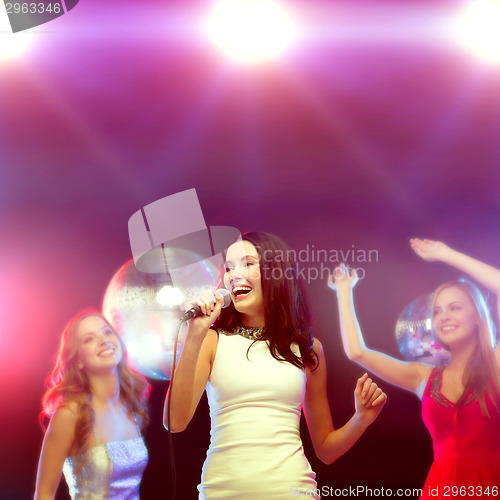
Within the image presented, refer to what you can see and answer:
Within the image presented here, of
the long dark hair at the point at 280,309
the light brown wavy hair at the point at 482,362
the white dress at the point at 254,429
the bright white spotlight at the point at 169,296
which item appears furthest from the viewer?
the bright white spotlight at the point at 169,296

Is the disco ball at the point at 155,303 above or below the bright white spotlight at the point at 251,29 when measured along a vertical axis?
below

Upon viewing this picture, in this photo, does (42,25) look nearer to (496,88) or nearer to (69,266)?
(69,266)

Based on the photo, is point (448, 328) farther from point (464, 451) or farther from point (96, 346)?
point (96, 346)

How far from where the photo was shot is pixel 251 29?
296cm

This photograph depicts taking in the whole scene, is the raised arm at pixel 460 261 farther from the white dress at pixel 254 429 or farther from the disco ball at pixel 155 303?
the white dress at pixel 254 429

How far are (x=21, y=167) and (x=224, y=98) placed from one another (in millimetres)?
1229

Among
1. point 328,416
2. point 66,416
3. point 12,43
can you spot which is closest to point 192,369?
point 328,416

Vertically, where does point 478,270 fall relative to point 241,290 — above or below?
below

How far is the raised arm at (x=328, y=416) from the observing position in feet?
6.65

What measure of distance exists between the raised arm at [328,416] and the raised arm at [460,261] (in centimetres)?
115

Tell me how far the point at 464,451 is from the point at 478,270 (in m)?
0.91

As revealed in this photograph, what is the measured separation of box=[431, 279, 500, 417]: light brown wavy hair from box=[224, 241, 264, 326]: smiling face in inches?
46.5

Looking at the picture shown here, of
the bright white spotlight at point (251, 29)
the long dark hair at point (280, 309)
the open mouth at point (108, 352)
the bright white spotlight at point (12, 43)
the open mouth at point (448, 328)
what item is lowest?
the open mouth at point (448, 328)

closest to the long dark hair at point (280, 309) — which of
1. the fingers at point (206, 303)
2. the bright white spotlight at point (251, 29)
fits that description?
the fingers at point (206, 303)
